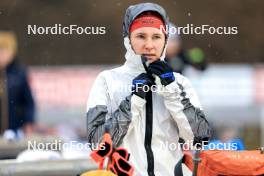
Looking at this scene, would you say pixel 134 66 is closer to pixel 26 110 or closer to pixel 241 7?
pixel 26 110

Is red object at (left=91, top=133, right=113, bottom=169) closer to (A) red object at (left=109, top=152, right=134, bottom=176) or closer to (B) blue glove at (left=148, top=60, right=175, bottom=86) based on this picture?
(A) red object at (left=109, top=152, right=134, bottom=176)

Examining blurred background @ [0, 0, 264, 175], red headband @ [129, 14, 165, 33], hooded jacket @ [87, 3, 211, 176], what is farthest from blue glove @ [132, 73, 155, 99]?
blurred background @ [0, 0, 264, 175]

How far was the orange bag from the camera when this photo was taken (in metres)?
4.32

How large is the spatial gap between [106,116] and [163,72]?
0.33 metres

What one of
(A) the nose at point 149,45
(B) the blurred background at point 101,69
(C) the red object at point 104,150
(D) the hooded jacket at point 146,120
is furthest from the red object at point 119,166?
(B) the blurred background at point 101,69

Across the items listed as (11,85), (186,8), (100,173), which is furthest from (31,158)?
(186,8)

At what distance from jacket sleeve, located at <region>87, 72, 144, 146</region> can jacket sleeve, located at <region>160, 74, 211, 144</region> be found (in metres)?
0.17

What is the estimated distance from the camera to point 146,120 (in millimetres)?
4621

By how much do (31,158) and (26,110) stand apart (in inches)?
128

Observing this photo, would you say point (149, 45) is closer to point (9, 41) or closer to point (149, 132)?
point (149, 132)

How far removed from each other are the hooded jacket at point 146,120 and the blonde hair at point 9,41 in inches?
204

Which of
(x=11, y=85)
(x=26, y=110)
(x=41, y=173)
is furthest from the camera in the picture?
(x=26, y=110)

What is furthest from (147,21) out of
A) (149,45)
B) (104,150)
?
(104,150)

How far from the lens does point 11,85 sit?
8508mm
